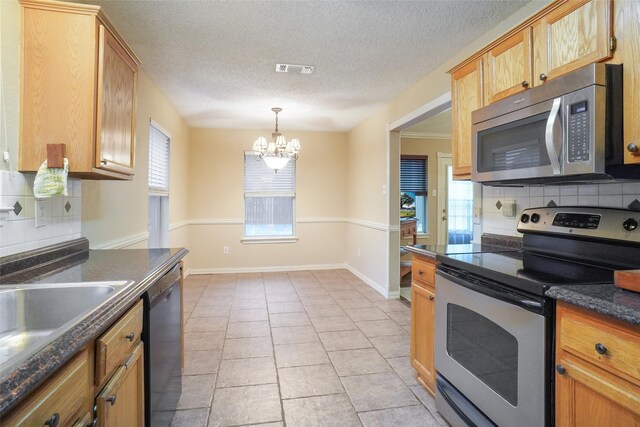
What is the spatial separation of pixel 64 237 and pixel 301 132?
438 cm

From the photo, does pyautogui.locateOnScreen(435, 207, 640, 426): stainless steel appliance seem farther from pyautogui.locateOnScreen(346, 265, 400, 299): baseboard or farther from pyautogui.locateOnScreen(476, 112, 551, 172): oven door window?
pyautogui.locateOnScreen(346, 265, 400, 299): baseboard

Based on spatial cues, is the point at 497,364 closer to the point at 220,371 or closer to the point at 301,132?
the point at 220,371

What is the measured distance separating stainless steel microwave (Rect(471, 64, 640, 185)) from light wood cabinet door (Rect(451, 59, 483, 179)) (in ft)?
1.01

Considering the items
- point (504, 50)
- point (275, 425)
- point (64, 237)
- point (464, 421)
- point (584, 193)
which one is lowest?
point (275, 425)

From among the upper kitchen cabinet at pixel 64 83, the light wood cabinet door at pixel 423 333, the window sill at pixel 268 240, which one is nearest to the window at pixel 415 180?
the window sill at pixel 268 240

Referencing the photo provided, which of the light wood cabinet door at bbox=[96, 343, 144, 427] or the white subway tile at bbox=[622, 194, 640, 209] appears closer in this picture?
the light wood cabinet door at bbox=[96, 343, 144, 427]

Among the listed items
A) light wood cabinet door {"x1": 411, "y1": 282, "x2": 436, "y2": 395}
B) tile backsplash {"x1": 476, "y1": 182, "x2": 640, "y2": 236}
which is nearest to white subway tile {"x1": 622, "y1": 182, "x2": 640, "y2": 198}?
tile backsplash {"x1": 476, "y1": 182, "x2": 640, "y2": 236}

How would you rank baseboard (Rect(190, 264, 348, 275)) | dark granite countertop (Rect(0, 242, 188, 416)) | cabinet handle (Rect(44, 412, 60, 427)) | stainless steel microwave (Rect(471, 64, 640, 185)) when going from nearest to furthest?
dark granite countertop (Rect(0, 242, 188, 416))
cabinet handle (Rect(44, 412, 60, 427))
stainless steel microwave (Rect(471, 64, 640, 185))
baseboard (Rect(190, 264, 348, 275))

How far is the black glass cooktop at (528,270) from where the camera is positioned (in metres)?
1.27

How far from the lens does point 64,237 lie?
189 centimetres

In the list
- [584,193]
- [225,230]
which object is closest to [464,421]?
[584,193]

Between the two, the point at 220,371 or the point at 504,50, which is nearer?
the point at 504,50

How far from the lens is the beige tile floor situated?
1.95m

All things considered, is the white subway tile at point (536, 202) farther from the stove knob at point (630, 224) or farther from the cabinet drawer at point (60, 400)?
the cabinet drawer at point (60, 400)
